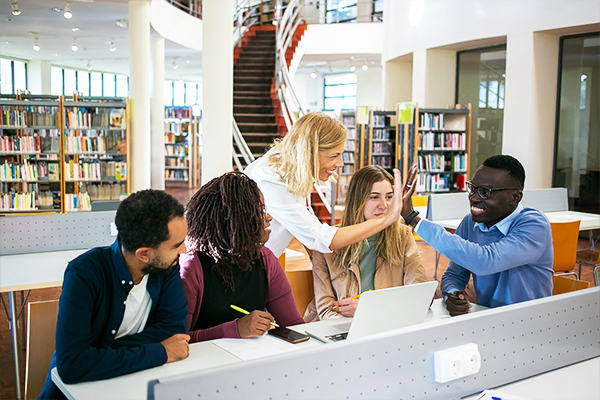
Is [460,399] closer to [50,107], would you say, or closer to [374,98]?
[50,107]

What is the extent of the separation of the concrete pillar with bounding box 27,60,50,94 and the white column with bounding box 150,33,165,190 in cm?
557

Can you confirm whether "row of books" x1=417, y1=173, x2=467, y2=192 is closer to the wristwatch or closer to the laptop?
the wristwatch

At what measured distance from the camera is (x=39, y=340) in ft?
7.12

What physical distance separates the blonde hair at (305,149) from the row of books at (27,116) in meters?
6.60

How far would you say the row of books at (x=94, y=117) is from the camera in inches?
325

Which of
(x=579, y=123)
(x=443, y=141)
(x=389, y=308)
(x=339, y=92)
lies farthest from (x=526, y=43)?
(x=339, y=92)

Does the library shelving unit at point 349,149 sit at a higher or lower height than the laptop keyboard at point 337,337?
higher

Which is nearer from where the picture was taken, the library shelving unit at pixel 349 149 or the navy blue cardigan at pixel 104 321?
the navy blue cardigan at pixel 104 321

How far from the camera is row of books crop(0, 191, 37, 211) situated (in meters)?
8.03

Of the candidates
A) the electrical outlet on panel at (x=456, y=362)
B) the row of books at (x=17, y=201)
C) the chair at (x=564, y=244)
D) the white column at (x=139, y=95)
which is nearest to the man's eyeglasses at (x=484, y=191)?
the electrical outlet on panel at (x=456, y=362)

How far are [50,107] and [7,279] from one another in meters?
6.18

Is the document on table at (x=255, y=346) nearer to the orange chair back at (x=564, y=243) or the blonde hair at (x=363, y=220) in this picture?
the blonde hair at (x=363, y=220)

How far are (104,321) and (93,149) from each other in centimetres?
719

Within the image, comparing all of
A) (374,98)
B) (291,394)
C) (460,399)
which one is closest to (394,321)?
(460,399)
